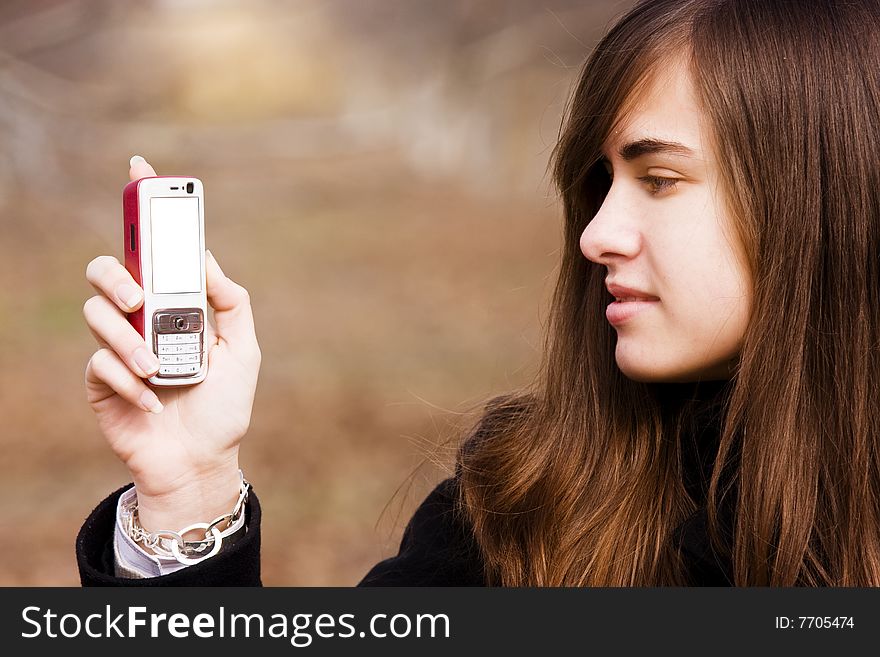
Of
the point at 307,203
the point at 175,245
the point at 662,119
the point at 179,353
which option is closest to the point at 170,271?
the point at 175,245

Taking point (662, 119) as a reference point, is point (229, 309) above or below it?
below

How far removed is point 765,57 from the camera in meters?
1.86

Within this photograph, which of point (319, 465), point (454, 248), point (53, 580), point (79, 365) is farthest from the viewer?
point (454, 248)

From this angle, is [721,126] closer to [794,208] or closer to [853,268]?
[794,208]

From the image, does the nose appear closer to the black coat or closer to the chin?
the chin

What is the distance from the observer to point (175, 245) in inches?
72.5

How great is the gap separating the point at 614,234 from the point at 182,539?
3.11 feet

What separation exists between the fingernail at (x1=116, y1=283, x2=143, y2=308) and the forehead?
0.91m

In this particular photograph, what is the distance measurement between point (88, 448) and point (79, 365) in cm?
105

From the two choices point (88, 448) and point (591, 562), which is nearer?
point (591, 562)

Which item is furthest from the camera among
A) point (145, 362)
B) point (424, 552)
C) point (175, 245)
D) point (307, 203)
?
point (307, 203)

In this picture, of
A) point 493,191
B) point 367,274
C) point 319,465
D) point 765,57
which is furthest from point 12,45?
point 765,57

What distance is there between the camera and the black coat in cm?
178

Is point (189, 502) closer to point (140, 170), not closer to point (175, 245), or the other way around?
point (175, 245)
